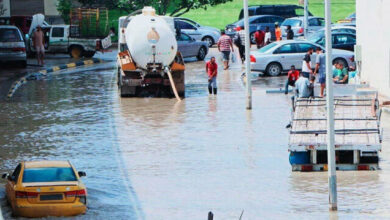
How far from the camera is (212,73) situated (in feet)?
112

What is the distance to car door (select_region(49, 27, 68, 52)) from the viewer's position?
50469mm

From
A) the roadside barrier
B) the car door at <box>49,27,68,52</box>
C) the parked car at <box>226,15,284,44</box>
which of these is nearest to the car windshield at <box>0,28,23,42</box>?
the roadside barrier

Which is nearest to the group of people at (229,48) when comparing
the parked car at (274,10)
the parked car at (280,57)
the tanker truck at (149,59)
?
the tanker truck at (149,59)

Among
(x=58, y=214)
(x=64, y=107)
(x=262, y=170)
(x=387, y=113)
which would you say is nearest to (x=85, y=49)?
(x=64, y=107)

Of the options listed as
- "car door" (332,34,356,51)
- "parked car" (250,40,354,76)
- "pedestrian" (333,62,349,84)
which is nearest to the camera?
"pedestrian" (333,62,349,84)

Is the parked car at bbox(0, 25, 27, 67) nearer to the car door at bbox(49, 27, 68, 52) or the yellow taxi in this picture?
the car door at bbox(49, 27, 68, 52)

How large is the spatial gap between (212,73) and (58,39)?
60.4ft

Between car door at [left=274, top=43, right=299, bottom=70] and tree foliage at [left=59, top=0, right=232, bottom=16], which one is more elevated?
tree foliage at [left=59, top=0, right=232, bottom=16]

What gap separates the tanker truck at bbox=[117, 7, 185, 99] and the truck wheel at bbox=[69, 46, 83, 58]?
15400 mm

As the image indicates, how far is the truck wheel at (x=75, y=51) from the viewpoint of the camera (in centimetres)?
5091

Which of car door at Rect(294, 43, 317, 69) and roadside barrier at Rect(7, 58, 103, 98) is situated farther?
car door at Rect(294, 43, 317, 69)

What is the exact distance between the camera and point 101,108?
107 feet

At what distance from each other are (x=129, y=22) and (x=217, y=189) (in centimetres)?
1765

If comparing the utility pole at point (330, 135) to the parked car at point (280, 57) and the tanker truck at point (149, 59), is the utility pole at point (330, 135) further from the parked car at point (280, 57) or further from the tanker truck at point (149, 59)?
the parked car at point (280, 57)
